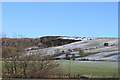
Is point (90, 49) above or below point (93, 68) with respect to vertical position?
above

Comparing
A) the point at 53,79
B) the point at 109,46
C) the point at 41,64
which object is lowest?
the point at 53,79

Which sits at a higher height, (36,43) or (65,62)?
(36,43)

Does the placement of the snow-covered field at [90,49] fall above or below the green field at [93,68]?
above

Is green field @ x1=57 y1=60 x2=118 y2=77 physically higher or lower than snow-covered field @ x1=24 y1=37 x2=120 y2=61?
lower

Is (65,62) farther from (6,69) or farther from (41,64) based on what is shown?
(6,69)

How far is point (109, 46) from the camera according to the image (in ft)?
12.8

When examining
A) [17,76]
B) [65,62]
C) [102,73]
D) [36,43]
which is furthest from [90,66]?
[17,76]

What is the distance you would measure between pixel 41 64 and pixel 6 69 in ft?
2.40

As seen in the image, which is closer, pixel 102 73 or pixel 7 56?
pixel 102 73

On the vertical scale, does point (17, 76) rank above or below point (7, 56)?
below

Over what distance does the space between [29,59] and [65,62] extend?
0.72 meters

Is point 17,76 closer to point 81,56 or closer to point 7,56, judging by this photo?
point 7,56

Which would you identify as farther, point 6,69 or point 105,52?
point 6,69

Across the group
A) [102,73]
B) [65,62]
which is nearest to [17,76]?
[65,62]
